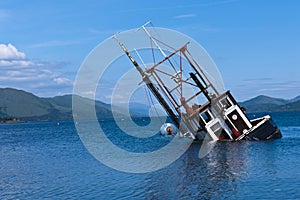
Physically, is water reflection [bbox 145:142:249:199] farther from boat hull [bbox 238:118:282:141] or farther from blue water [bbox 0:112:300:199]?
boat hull [bbox 238:118:282:141]

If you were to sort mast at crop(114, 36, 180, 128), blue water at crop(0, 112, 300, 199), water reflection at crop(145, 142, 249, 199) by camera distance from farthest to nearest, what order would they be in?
mast at crop(114, 36, 180, 128)
blue water at crop(0, 112, 300, 199)
water reflection at crop(145, 142, 249, 199)

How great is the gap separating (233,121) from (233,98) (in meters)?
3.40

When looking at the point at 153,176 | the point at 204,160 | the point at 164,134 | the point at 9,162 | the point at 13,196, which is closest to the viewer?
the point at 13,196

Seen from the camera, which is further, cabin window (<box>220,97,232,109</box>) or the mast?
the mast

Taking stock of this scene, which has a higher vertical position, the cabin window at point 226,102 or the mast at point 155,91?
the mast at point 155,91

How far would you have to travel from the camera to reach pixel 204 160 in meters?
47.1

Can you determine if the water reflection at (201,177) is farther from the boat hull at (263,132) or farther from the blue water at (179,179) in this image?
the boat hull at (263,132)

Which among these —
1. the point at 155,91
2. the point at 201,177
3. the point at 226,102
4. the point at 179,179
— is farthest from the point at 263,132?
the point at 179,179

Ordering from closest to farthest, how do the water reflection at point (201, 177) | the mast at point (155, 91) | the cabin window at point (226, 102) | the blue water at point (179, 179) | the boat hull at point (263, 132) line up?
the water reflection at point (201, 177) < the blue water at point (179, 179) < the cabin window at point (226, 102) < the boat hull at point (263, 132) < the mast at point (155, 91)

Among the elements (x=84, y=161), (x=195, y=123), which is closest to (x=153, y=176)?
(x=84, y=161)

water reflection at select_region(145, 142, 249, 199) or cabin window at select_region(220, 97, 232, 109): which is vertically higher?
cabin window at select_region(220, 97, 232, 109)

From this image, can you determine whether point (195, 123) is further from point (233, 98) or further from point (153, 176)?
point (153, 176)

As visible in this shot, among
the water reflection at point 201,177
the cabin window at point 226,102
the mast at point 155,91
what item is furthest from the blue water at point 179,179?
the mast at point 155,91

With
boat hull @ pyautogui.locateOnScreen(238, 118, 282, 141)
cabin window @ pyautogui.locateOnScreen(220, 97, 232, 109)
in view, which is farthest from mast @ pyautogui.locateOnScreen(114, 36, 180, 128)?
boat hull @ pyautogui.locateOnScreen(238, 118, 282, 141)
